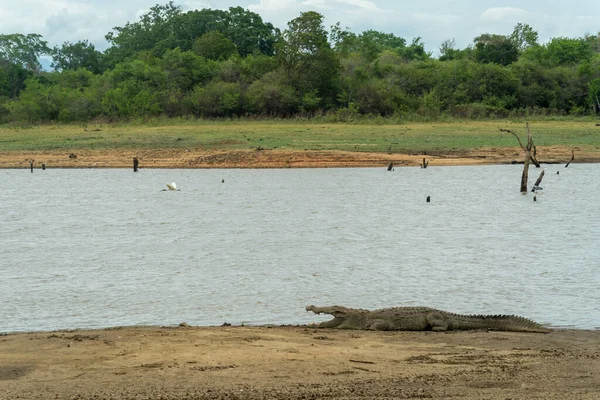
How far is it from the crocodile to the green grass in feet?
76.7

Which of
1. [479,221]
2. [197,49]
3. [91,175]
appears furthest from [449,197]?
[197,49]

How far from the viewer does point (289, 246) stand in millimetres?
16203

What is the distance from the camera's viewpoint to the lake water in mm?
10703

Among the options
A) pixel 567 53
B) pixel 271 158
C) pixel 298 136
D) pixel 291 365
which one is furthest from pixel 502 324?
pixel 567 53

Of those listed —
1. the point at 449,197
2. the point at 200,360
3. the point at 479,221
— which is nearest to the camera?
the point at 200,360

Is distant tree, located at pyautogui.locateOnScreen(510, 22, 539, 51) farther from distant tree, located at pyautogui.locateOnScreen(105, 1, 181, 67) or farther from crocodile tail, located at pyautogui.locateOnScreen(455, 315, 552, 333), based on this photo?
crocodile tail, located at pyautogui.locateOnScreen(455, 315, 552, 333)

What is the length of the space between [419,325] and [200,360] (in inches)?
111

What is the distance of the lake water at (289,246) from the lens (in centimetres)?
1070

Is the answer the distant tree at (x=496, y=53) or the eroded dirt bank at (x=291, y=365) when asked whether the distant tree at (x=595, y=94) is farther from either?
the eroded dirt bank at (x=291, y=365)

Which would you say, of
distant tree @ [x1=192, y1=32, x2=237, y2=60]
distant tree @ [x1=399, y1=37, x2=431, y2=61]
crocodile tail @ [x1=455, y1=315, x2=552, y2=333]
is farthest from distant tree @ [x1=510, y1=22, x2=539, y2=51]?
crocodile tail @ [x1=455, y1=315, x2=552, y2=333]

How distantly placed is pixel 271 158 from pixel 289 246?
15311 mm

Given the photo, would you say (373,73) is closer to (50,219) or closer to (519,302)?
(50,219)

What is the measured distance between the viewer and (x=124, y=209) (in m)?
22.6

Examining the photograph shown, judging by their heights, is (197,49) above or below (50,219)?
above
